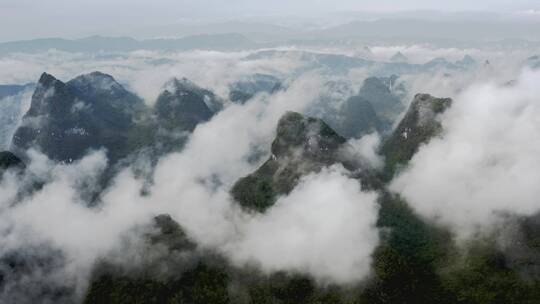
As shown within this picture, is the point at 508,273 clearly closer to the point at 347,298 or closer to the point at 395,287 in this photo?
the point at 395,287

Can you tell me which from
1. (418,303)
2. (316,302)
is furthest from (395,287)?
(316,302)

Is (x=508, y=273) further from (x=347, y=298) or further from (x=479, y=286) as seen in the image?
(x=347, y=298)

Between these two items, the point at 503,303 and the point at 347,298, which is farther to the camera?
the point at 347,298

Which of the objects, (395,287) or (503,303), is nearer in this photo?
(503,303)

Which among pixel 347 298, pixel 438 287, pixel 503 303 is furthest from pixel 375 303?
pixel 503 303

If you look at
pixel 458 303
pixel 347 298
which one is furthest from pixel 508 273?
pixel 347 298

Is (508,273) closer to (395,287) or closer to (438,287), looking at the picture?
(438,287)
